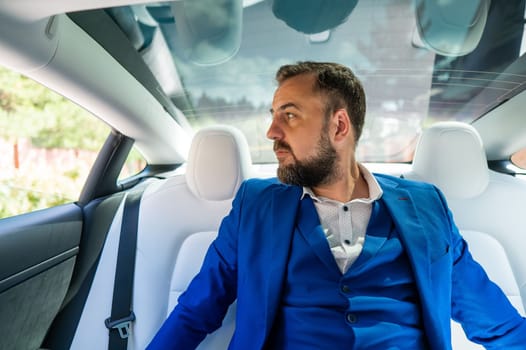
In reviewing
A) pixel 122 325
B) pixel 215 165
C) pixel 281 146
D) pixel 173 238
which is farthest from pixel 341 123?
pixel 122 325

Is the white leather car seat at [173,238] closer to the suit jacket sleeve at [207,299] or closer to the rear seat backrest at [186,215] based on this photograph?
the rear seat backrest at [186,215]

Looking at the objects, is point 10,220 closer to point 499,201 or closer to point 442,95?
point 499,201

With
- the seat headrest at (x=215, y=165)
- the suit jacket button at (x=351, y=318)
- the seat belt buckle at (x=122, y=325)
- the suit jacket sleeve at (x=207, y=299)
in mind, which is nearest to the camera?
the suit jacket button at (x=351, y=318)

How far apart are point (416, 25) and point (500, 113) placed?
2.12 feet

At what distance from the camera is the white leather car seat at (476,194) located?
1.73m

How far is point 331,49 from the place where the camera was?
2129 mm

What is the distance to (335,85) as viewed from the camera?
60.2 inches

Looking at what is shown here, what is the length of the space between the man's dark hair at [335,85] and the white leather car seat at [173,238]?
18.5 inches

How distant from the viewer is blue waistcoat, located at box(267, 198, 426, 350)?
126 cm

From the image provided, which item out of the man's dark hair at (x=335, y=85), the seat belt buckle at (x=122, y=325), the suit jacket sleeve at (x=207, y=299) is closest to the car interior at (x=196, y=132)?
the seat belt buckle at (x=122, y=325)

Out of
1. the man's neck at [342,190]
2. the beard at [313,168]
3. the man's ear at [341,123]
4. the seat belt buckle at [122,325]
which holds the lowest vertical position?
the seat belt buckle at [122,325]

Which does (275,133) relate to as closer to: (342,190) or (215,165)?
(342,190)

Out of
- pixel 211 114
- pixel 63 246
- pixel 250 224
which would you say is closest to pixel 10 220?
pixel 63 246

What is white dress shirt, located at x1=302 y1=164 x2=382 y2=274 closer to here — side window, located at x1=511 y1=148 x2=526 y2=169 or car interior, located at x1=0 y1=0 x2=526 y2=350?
car interior, located at x1=0 y1=0 x2=526 y2=350
